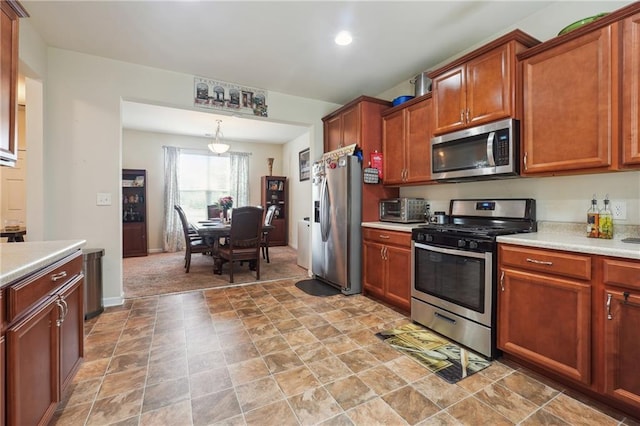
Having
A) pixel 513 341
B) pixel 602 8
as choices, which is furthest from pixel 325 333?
pixel 602 8

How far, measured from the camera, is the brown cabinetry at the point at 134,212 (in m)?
5.78

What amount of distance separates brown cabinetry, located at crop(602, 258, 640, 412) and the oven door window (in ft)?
2.07

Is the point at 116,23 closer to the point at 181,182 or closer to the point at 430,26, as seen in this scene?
the point at 430,26

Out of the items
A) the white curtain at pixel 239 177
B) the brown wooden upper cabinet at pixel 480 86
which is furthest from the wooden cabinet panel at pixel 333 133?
the white curtain at pixel 239 177

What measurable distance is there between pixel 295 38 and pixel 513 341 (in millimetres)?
2983

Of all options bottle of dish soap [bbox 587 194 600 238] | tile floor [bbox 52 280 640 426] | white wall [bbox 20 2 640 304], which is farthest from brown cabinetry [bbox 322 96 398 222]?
bottle of dish soap [bbox 587 194 600 238]

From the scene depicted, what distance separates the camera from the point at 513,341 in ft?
6.16

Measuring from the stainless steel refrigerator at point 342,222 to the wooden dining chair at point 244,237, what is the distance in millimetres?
944

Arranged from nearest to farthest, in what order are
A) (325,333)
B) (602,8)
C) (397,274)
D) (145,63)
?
(602,8) < (325,333) < (397,274) < (145,63)

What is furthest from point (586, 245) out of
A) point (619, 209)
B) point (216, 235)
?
point (216, 235)

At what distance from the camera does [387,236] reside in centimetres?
302

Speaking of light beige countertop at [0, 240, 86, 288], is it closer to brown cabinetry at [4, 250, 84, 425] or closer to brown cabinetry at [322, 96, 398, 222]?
brown cabinetry at [4, 250, 84, 425]

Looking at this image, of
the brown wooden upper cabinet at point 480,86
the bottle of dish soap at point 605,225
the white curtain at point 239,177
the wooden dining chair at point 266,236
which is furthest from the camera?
the white curtain at point 239,177

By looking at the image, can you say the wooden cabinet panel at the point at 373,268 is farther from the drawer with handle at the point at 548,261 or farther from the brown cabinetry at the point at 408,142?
the drawer with handle at the point at 548,261
